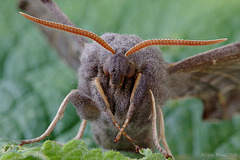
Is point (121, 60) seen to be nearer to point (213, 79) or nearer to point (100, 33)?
point (213, 79)

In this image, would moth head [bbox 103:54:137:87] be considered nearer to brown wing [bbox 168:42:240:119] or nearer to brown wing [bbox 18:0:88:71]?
brown wing [bbox 168:42:240:119]

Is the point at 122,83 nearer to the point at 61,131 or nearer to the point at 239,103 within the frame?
the point at 61,131

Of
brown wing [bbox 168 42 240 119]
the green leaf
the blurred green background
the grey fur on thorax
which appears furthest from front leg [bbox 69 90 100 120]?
the blurred green background

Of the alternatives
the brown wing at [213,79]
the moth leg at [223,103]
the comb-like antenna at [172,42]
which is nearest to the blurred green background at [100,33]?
the moth leg at [223,103]

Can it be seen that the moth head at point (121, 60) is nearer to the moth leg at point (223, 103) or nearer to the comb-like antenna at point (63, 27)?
the comb-like antenna at point (63, 27)

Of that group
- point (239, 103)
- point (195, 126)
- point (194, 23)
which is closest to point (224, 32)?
point (194, 23)
